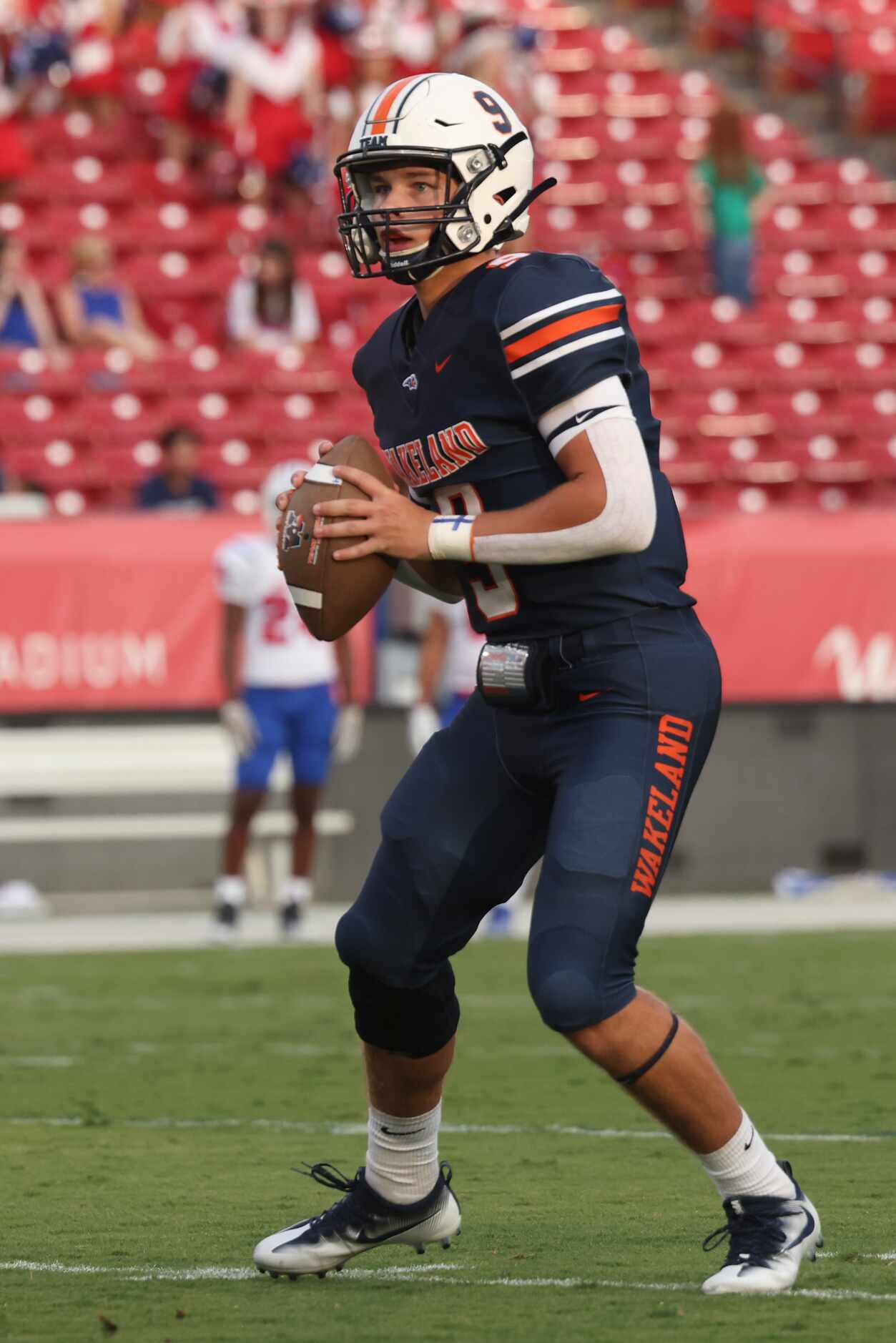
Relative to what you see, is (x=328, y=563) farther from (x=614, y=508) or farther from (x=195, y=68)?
(x=195, y=68)

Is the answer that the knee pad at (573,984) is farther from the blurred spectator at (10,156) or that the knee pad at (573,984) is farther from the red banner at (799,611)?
the blurred spectator at (10,156)

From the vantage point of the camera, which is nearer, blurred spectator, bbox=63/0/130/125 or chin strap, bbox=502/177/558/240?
chin strap, bbox=502/177/558/240

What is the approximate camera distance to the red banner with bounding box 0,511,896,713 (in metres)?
10.2

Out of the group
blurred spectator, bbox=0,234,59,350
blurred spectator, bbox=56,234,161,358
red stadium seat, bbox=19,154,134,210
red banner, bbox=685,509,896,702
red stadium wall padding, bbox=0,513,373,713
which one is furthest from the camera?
red stadium seat, bbox=19,154,134,210

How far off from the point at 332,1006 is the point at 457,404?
412 centimetres

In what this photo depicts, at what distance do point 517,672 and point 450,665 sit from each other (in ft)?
19.9

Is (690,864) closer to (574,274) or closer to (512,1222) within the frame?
(512,1222)

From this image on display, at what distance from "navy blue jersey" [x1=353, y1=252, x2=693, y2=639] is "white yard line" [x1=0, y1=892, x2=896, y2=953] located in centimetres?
540

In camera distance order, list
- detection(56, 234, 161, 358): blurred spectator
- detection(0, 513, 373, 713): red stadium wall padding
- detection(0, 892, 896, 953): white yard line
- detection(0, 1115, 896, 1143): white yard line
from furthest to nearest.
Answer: detection(56, 234, 161, 358): blurred spectator
detection(0, 513, 373, 713): red stadium wall padding
detection(0, 892, 896, 953): white yard line
detection(0, 1115, 896, 1143): white yard line

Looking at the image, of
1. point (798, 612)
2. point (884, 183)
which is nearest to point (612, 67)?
point (884, 183)

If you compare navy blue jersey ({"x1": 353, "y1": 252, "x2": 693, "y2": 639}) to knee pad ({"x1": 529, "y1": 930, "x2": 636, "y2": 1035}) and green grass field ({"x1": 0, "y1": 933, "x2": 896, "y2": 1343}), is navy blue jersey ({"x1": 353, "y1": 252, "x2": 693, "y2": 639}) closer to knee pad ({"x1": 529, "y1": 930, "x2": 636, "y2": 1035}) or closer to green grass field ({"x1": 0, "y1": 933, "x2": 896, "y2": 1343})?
knee pad ({"x1": 529, "y1": 930, "x2": 636, "y2": 1035})

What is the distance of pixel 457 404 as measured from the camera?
11.6 feet

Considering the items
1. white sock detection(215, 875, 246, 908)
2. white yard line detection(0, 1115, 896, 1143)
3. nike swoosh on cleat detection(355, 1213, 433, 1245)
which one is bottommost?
white sock detection(215, 875, 246, 908)

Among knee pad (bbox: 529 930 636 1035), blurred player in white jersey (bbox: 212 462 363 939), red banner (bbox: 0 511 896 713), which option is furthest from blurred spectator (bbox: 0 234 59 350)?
knee pad (bbox: 529 930 636 1035)
